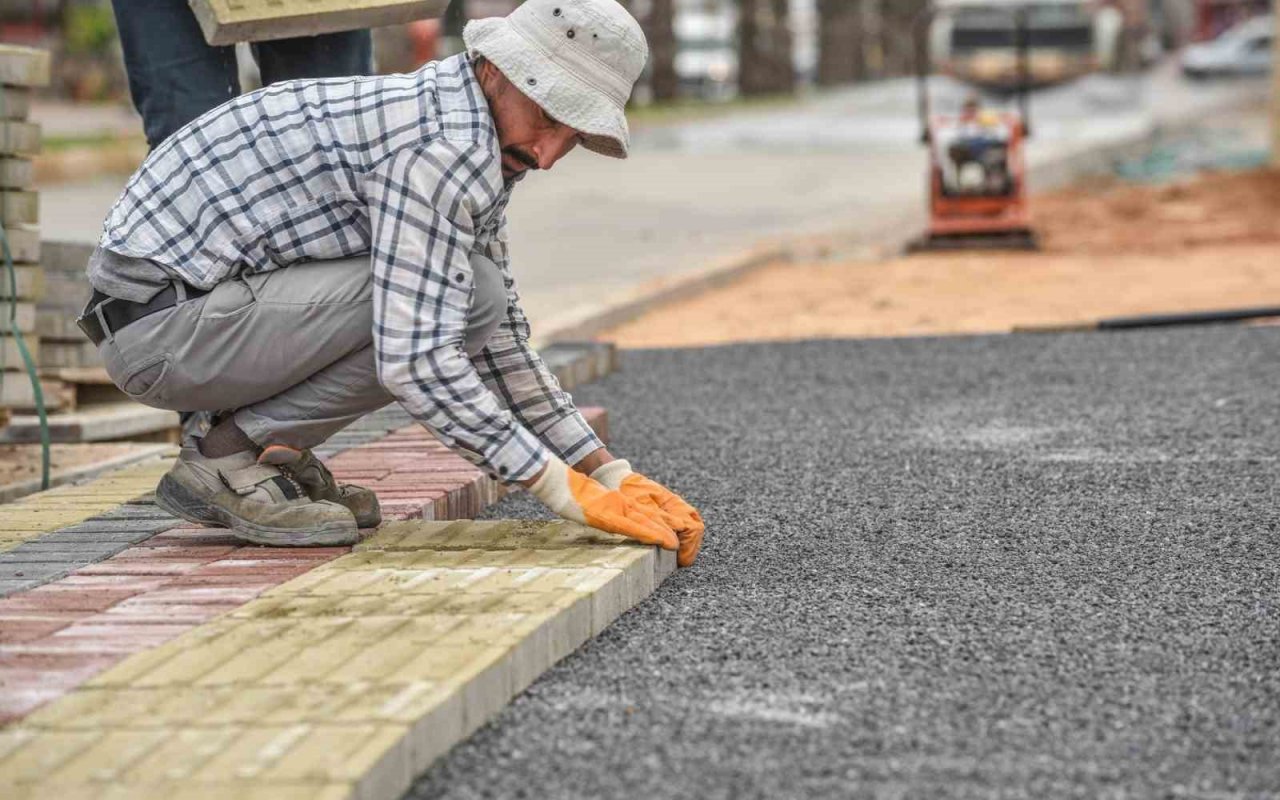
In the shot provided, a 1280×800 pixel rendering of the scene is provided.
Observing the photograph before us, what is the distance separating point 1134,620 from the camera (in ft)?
10.7

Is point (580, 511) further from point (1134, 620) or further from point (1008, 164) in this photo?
point (1008, 164)

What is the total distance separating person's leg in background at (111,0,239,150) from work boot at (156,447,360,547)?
3.51 feet

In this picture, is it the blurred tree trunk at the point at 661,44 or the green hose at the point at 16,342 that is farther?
the blurred tree trunk at the point at 661,44

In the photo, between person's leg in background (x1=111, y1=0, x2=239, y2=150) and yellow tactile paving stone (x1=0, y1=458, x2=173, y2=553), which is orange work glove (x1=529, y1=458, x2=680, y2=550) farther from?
person's leg in background (x1=111, y1=0, x2=239, y2=150)

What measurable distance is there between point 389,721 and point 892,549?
1591 millimetres

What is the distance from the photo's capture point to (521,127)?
10.9 feet

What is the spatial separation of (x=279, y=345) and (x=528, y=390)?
0.52 m

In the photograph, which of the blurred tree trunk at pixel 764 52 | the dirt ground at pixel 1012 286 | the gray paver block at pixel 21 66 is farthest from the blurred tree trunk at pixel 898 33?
the gray paver block at pixel 21 66

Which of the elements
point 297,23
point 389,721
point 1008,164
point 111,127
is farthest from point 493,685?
point 111,127

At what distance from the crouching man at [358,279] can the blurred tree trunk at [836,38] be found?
33.7 meters

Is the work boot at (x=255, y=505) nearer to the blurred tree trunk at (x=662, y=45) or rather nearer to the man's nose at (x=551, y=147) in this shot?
the man's nose at (x=551, y=147)

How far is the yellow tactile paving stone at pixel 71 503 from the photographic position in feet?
12.8

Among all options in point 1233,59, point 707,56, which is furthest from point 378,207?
point 707,56

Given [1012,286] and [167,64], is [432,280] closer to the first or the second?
[167,64]
